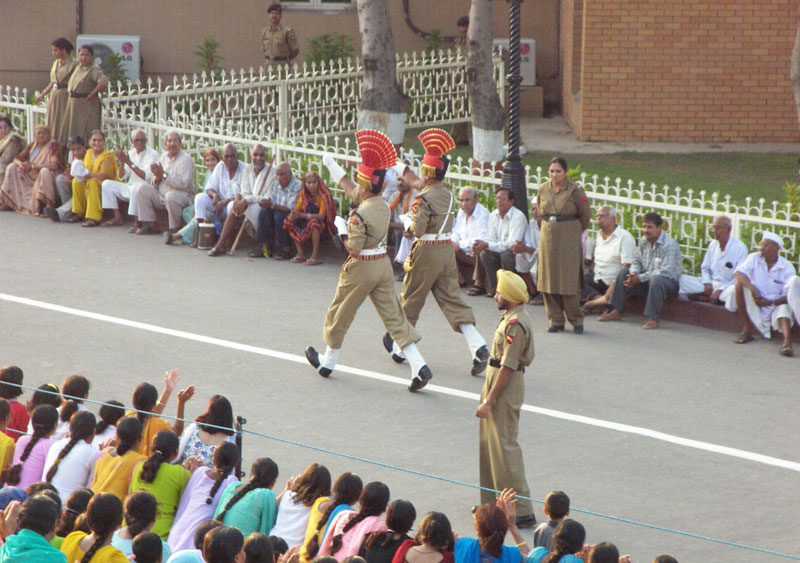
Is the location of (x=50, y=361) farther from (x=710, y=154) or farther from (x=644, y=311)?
(x=710, y=154)

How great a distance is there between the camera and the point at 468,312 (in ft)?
35.4

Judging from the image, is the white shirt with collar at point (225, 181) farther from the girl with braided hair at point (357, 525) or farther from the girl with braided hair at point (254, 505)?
the girl with braided hair at point (357, 525)

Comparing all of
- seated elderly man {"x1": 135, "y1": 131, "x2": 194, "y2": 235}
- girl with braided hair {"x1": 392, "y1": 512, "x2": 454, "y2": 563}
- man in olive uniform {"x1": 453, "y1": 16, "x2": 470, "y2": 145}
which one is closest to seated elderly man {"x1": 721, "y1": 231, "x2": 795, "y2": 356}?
girl with braided hair {"x1": 392, "y1": 512, "x2": 454, "y2": 563}

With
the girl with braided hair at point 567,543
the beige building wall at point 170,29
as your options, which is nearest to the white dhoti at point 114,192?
the beige building wall at point 170,29

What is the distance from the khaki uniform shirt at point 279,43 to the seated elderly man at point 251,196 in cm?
710

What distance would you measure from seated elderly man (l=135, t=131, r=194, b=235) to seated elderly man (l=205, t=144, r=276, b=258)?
0.83 metres

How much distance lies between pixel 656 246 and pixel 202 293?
4670 millimetres

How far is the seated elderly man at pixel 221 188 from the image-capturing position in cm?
1470

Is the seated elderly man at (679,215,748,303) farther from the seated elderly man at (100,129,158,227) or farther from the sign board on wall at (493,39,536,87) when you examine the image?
the sign board on wall at (493,39,536,87)

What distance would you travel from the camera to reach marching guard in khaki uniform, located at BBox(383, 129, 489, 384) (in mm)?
10648

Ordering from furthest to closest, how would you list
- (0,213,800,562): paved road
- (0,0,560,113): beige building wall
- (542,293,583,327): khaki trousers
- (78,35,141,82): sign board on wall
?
(0,0,560,113): beige building wall
(78,35,141,82): sign board on wall
(542,293,583,327): khaki trousers
(0,213,800,562): paved road

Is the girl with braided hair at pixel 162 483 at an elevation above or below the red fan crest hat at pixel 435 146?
below

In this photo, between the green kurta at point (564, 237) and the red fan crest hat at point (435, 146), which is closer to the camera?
the red fan crest hat at point (435, 146)

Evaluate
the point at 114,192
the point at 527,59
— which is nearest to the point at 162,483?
the point at 114,192
